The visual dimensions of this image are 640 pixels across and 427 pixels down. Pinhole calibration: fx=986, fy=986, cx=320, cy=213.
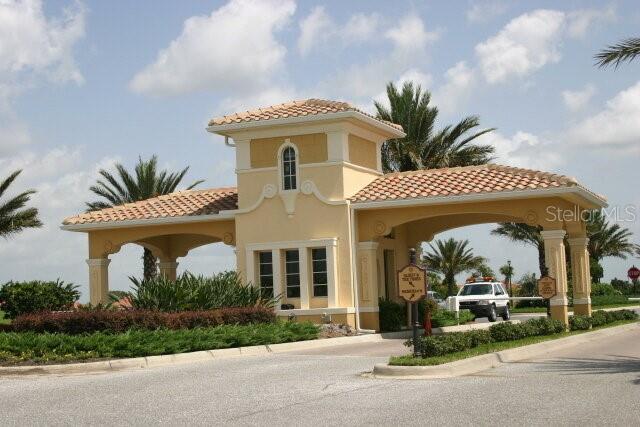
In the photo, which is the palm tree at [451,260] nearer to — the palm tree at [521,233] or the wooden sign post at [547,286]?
the palm tree at [521,233]

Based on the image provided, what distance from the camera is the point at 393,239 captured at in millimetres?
31219

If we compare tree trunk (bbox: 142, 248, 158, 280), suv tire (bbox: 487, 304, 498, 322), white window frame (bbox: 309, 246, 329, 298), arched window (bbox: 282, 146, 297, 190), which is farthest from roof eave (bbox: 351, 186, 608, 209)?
tree trunk (bbox: 142, 248, 158, 280)

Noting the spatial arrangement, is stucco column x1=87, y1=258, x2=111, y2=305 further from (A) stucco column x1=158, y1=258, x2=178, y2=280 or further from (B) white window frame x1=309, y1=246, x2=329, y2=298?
(B) white window frame x1=309, y1=246, x2=329, y2=298

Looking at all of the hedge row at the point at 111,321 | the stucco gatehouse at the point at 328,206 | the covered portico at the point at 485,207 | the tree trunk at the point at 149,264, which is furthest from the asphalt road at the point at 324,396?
the tree trunk at the point at 149,264

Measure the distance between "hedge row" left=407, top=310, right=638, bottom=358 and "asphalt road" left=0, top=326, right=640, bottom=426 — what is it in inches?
39.2

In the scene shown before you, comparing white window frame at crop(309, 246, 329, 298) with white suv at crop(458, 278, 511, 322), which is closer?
white window frame at crop(309, 246, 329, 298)

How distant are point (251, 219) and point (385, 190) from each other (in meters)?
3.94

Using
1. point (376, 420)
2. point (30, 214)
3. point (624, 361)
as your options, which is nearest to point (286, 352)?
point (624, 361)

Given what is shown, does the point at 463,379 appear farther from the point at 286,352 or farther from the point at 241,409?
the point at 286,352

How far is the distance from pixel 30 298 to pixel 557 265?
15.8m

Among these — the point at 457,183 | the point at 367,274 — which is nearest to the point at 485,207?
the point at 457,183

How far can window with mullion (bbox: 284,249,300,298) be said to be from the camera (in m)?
28.1

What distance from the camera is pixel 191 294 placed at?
78.7ft

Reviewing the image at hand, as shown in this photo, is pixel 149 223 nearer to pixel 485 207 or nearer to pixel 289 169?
pixel 289 169
